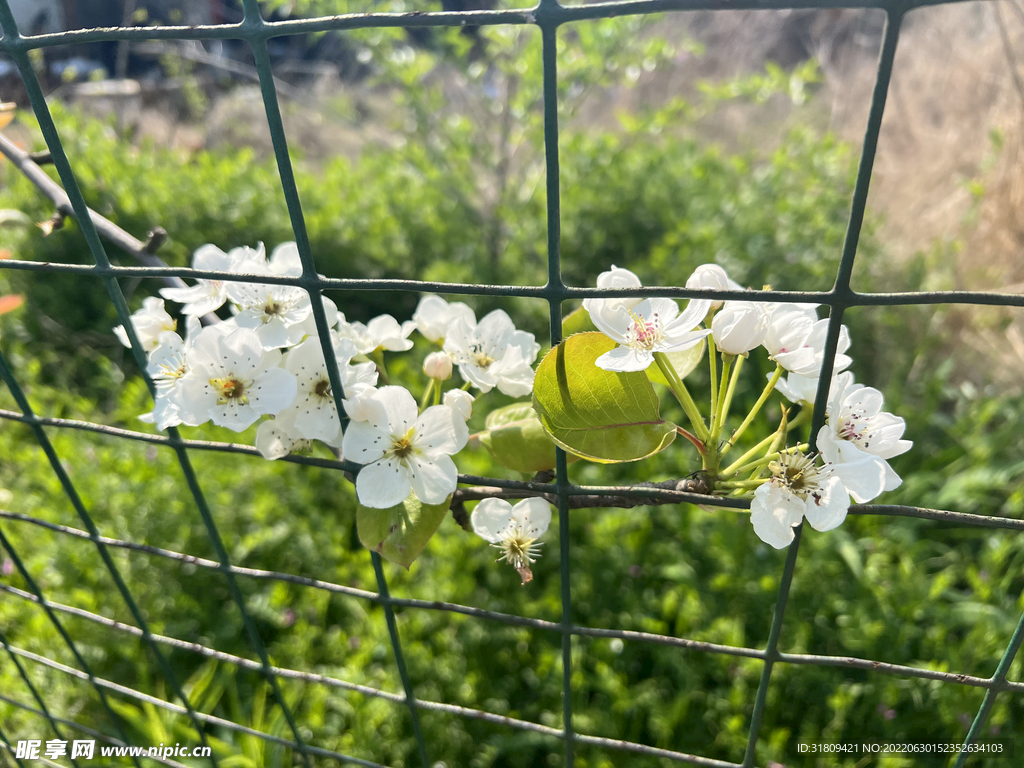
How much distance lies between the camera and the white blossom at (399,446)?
1.61ft

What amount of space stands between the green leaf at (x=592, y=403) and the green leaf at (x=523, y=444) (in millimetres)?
57

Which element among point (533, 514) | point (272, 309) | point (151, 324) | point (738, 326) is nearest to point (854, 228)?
point (738, 326)

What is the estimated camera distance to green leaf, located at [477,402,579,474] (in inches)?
20.1

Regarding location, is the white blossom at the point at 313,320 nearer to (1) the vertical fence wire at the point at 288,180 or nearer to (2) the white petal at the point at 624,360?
(1) the vertical fence wire at the point at 288,180

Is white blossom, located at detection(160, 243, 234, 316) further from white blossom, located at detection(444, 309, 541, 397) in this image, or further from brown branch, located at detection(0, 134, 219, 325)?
white blossom, located at detection(444, 309, 541, 397)

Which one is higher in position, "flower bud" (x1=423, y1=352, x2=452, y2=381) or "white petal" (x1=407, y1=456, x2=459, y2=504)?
"flower bud" (x1=423, y1=352, x2=452, y2=381)

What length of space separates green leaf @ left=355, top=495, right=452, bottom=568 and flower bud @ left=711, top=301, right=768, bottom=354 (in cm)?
24

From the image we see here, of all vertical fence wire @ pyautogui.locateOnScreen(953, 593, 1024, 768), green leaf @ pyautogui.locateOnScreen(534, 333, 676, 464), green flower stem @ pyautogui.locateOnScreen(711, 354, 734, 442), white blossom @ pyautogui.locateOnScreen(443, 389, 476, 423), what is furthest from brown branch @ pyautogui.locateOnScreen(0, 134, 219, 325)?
vertical fence wire @ pyautogui.locateOnScreen(953, 593, 1024, 768)

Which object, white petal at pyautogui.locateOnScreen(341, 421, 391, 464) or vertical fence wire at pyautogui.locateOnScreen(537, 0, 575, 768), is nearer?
vertical fence wire at pyautogui.locateOnScreen(537, 0, 575, 768)

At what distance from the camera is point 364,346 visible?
1.80 feet

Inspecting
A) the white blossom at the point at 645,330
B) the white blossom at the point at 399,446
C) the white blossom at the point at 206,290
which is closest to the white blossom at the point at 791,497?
the white blossom at the point at 645,330

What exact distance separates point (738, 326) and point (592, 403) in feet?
0.36

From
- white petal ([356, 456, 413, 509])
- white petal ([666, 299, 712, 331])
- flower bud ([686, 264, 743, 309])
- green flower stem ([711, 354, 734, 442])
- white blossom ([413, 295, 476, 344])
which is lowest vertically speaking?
white petal ([356, 456, 413, 509])

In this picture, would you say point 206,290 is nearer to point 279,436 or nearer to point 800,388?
point 279,436
